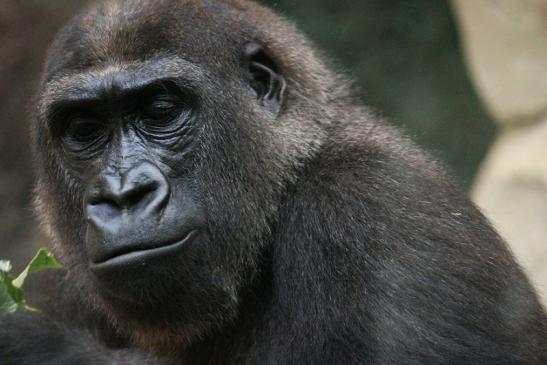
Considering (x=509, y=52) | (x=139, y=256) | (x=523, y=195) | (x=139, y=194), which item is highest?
(x=509, y=52)

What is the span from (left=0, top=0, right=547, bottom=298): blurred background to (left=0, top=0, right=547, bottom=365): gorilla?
825mm

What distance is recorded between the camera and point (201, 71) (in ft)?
14.3

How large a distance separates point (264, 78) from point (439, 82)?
21.8 feet

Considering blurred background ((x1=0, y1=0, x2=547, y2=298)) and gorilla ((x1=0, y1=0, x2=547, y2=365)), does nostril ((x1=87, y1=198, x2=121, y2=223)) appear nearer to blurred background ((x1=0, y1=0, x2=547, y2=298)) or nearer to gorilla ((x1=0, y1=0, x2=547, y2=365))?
gorilla ((x1=0, y1=0, x2=547, y2=365))

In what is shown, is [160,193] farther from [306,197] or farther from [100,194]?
[306,197]

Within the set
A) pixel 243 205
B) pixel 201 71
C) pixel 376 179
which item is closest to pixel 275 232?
pixel 243 205

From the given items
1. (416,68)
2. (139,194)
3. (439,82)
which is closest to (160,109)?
(139,194)

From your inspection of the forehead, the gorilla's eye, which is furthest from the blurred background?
the gorilla's eye

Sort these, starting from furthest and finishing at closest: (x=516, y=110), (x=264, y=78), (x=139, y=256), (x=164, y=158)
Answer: (x=516, y=110) < (x=264, y=78) < (x=164, y=158) < (x=139, y=256)

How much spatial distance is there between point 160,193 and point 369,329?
0.98 metres

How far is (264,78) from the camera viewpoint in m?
4.64

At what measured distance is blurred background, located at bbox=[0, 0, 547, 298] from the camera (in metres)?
7.51

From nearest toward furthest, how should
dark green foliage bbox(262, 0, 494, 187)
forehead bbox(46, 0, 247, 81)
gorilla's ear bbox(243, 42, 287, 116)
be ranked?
forehead bbox(46, 0, 247, 81) < gorilla's ear bbox(243, 42, 287, 116) < dark green foliage bbox(262, 0, 494, 187)

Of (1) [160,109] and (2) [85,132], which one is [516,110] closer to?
(1) [160,109]
